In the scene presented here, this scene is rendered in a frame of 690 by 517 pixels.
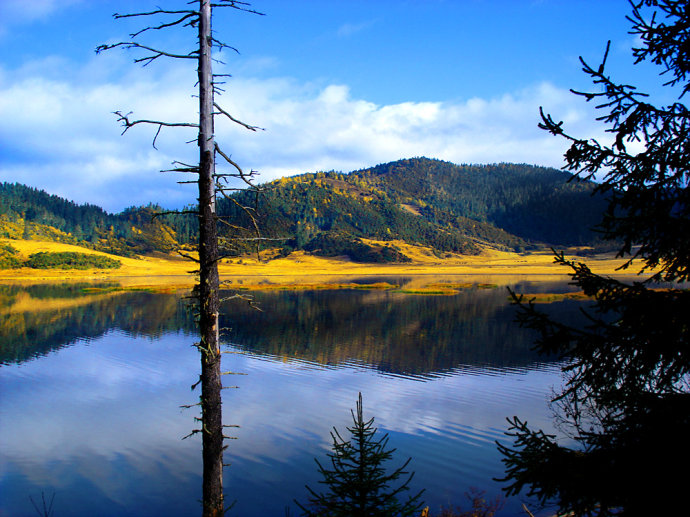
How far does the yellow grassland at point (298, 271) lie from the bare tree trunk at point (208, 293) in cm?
7252

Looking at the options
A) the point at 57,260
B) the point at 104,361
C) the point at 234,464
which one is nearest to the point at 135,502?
the point at 234,464

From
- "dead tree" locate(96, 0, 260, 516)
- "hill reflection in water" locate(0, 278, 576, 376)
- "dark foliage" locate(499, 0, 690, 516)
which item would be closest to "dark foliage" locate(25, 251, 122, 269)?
"hill reflection in water" locate(0, 278, 576, 376)

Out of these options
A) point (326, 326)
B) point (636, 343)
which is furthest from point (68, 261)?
point (636, 343)

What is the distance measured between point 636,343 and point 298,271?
12976 cm

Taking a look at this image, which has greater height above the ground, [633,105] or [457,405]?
[633,105]

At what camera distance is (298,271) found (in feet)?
438

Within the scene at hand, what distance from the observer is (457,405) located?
21.8m

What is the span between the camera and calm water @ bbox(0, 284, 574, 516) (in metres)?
14.7

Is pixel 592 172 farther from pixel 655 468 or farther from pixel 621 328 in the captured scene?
pixel 655 468

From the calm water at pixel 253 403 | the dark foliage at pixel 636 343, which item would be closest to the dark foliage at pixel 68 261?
the calm water at pixel 253 403

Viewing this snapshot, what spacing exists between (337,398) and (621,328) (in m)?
19.4

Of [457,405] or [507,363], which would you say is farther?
[507,363]

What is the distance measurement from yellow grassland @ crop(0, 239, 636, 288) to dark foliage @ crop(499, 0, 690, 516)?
75762 mm

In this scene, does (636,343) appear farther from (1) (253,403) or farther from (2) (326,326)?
(2) (326,326)
